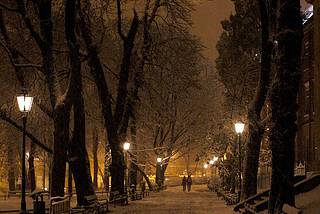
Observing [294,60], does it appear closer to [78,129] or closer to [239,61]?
[78,129]

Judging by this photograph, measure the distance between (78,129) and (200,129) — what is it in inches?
1245

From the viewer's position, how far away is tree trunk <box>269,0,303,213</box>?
11.9 meters

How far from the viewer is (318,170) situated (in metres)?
16.7

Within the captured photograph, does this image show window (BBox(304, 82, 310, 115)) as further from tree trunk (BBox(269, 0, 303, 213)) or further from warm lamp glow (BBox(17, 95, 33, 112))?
warm lamp glow (BBox(17, 95, 33, 112))

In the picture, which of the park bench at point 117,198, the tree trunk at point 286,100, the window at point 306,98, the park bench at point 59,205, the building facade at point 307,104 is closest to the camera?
the tree trunk at point 286,100

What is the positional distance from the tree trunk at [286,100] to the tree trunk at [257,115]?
4553 mm

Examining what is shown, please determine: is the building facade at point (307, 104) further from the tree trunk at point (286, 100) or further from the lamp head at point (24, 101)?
the lamp head at point (24, 101)

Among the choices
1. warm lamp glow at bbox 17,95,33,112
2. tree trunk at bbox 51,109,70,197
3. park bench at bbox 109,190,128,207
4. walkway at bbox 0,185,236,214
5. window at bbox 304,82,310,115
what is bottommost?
walkway at bbox 0,185,236,214

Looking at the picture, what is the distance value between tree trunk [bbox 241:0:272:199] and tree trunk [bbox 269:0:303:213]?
4.55 m

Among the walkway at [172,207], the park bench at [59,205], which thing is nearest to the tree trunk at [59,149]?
the park bench at [59,205]

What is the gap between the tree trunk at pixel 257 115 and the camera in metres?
17.1

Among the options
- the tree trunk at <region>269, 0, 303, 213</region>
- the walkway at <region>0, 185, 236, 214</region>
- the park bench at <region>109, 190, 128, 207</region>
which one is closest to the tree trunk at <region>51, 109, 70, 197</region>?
the walkway at <region>0, 185, 236, 214</region>

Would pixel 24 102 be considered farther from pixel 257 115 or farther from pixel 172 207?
pixel 172 207

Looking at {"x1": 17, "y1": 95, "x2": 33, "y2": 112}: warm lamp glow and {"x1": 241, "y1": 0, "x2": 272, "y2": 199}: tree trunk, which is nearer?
{"x1": 17, "y1": 95, "x2": 33, "y2": 112}: warm lamp glow
